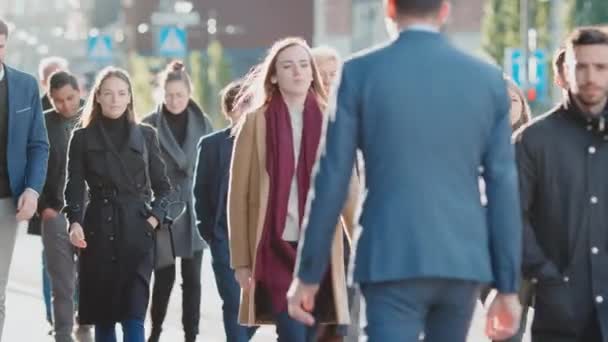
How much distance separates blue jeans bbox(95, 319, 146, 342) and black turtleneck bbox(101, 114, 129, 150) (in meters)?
0.94

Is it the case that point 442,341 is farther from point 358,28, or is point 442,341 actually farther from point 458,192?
point 358,28

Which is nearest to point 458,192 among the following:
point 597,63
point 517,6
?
point 597,63

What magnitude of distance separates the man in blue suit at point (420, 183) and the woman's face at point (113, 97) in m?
4.98

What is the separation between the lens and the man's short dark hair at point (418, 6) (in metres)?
6.40

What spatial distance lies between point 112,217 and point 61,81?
211 centimetres

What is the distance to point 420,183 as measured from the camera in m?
6.29

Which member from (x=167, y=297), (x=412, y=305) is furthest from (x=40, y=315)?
(x=412, y=305)

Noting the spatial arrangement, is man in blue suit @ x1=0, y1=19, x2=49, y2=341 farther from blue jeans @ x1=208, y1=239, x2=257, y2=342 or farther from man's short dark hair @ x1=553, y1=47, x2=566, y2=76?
man's short dark hair @ x1=553, y1=47, x2=566, y2=76

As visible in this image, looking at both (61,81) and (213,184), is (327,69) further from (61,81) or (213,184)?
(61,81)

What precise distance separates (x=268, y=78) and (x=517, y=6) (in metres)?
48.7

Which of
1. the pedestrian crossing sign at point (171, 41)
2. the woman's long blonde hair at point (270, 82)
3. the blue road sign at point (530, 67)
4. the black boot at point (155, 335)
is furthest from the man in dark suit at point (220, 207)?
the pedestrian crossing sign at point (171, 41)

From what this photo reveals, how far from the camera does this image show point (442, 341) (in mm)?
6477

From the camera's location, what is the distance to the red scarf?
8.92 meters

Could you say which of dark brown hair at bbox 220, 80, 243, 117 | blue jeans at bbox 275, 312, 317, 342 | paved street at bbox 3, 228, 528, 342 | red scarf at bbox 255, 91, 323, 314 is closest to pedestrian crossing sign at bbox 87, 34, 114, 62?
paved street at bbox 3, 228, 528, 342
